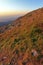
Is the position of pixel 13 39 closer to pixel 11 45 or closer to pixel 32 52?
pixel 11 45

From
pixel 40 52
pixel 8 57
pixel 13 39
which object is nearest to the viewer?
pixel 40 52

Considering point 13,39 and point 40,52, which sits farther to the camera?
point 13,39

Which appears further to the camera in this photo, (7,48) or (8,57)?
(7,48)

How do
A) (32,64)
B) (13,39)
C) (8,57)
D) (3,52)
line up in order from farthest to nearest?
(13,39) < (3,52) < (8,57) < (32,64)

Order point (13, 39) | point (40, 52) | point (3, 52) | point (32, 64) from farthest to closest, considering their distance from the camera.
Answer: point (13, 39) → point (3, 52) → point (40, 52) → point (32, 64)

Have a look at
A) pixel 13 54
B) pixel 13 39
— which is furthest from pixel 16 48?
pixel 13 39

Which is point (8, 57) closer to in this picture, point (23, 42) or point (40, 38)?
point (23, 42)

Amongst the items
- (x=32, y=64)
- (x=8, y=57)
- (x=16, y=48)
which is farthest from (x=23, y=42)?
(x=32, y=64)

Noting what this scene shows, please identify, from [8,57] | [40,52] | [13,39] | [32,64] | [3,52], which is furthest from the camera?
[13,39]

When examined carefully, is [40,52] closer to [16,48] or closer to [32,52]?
[32,52]
